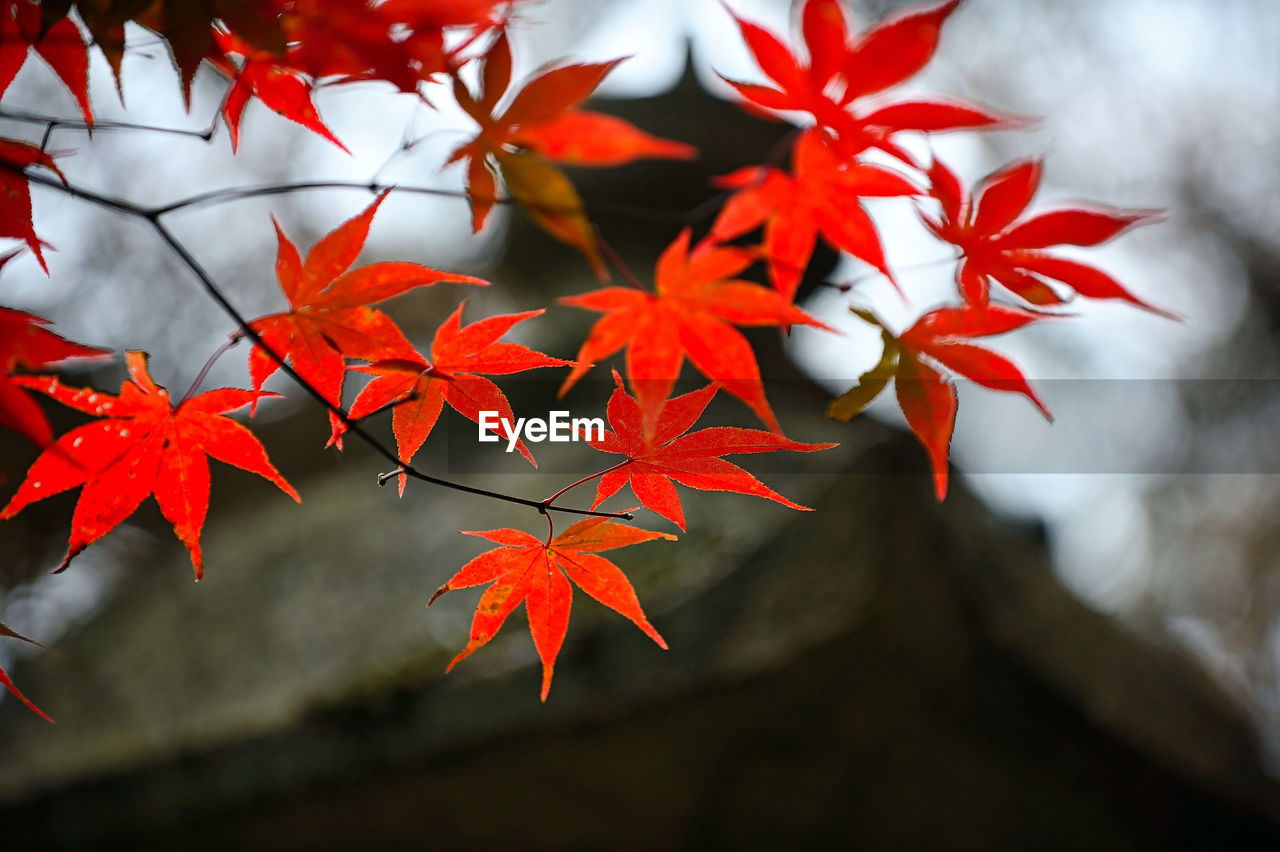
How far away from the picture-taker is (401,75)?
34cm

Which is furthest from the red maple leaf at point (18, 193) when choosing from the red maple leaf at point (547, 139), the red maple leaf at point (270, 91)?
the red maple leaf at point (547, 139)

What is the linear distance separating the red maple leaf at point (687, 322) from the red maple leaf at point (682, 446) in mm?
84

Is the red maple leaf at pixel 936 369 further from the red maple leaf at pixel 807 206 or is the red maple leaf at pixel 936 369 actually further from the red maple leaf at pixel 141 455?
the red maple leaf at pixel 141 455

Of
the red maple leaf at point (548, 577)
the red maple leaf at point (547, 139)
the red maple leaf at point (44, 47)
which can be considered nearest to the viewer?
the red maple leaf at point (547, 139)

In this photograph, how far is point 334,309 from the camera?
437mm

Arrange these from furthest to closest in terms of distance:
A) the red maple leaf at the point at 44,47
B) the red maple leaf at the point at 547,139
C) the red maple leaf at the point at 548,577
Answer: the red maple leaf at the point at 548,577 < the red maple leaf at the point at 44,47 < the red maple leaf at the point at 547,139

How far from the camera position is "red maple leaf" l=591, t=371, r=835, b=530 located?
1.55ft

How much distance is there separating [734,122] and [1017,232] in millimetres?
2540

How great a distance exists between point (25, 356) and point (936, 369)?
17.9 inches

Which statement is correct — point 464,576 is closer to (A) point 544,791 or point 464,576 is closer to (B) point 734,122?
(A) point 544,791

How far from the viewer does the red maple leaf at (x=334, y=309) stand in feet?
1.38

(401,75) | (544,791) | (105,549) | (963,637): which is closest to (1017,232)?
(401,75)

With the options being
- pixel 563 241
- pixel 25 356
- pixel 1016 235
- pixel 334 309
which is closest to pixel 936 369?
pixel 1016 235

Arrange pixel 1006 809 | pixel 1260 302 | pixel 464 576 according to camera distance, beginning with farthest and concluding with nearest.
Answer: pixel 1260 302 < pixel 1006 809 < pixel 464 576
